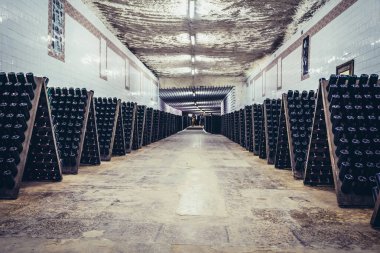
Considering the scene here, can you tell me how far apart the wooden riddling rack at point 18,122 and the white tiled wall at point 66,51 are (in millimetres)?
1463

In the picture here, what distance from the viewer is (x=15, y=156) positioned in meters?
3.46

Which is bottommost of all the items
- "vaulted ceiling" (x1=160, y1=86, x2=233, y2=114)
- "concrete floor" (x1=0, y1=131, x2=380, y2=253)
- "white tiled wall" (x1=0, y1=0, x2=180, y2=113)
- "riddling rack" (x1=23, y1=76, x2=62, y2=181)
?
"concrete floor" (x1=0, y1=131, x2=380, y2=253)

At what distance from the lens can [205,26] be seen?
32.3 feet

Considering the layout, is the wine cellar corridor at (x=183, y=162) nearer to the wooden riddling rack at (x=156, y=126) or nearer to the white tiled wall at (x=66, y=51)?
the white tiled wall at (x=66, y=51)

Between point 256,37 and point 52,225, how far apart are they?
10253mm

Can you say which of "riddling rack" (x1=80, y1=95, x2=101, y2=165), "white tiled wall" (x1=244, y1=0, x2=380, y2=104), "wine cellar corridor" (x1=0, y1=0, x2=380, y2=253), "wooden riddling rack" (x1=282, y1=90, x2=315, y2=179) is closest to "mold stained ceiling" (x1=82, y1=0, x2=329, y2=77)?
"wine cellar corridor" (x1=0, y1=0, x2=380, y2=253)

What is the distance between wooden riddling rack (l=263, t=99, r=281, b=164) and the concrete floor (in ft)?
6.27

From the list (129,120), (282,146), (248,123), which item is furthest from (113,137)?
(248,123)

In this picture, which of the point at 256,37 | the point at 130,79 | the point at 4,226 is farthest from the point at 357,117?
the point at 130,79

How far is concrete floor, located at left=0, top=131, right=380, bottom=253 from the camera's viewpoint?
2162 mm

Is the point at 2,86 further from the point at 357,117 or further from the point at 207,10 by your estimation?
the point at 207,10

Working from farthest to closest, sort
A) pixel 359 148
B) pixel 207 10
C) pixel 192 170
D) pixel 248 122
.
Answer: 1. pixel 248 122
2. pixel 207 10
3. pixel 192 170
4. pixel 359 148

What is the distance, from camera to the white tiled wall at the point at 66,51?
16.6 feet

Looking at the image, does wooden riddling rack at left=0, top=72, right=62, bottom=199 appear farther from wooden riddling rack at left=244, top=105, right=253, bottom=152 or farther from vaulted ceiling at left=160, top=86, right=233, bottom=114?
vaulted ceiling at left=160, top=86, right=233, bottom=114
